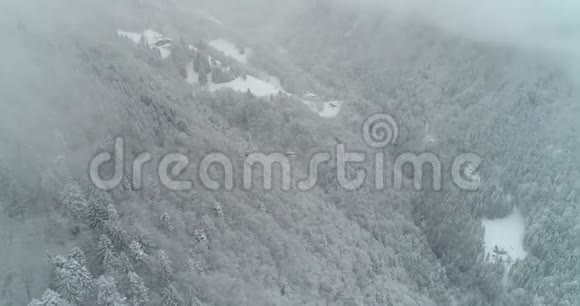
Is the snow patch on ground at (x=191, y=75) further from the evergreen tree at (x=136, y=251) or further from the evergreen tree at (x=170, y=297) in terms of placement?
the evergreen tree at (x=170, y=297)

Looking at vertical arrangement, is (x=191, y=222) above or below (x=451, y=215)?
below

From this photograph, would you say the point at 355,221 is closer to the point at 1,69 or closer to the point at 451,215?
the point at 451,215

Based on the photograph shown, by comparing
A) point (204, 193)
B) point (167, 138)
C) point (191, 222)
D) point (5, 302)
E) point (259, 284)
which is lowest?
point (5, 302)

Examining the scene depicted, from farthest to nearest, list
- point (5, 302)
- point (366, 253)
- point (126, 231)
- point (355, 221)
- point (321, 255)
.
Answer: point (355, 221)
point (366, 253)
point (321, 255)
point (126, 231)
point (5, 302)

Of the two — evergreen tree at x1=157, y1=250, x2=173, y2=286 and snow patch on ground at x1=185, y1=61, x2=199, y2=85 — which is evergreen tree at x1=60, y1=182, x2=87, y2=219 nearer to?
evergreen tree at x1=157, y1=250, x2=173, y2=286

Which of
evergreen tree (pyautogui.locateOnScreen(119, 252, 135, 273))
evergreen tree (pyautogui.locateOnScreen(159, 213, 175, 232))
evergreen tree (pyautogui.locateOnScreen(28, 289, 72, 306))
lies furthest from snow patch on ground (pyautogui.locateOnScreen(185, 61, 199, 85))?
evergreen tree (pyautogui.locateOnScreen(28, 289, 72, 306))

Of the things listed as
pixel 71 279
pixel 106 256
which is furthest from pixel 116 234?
pixel 71 279

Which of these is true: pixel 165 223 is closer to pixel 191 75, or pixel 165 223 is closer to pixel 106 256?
pixel 106 256

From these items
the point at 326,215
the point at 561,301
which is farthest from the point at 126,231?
the point at 561,301
